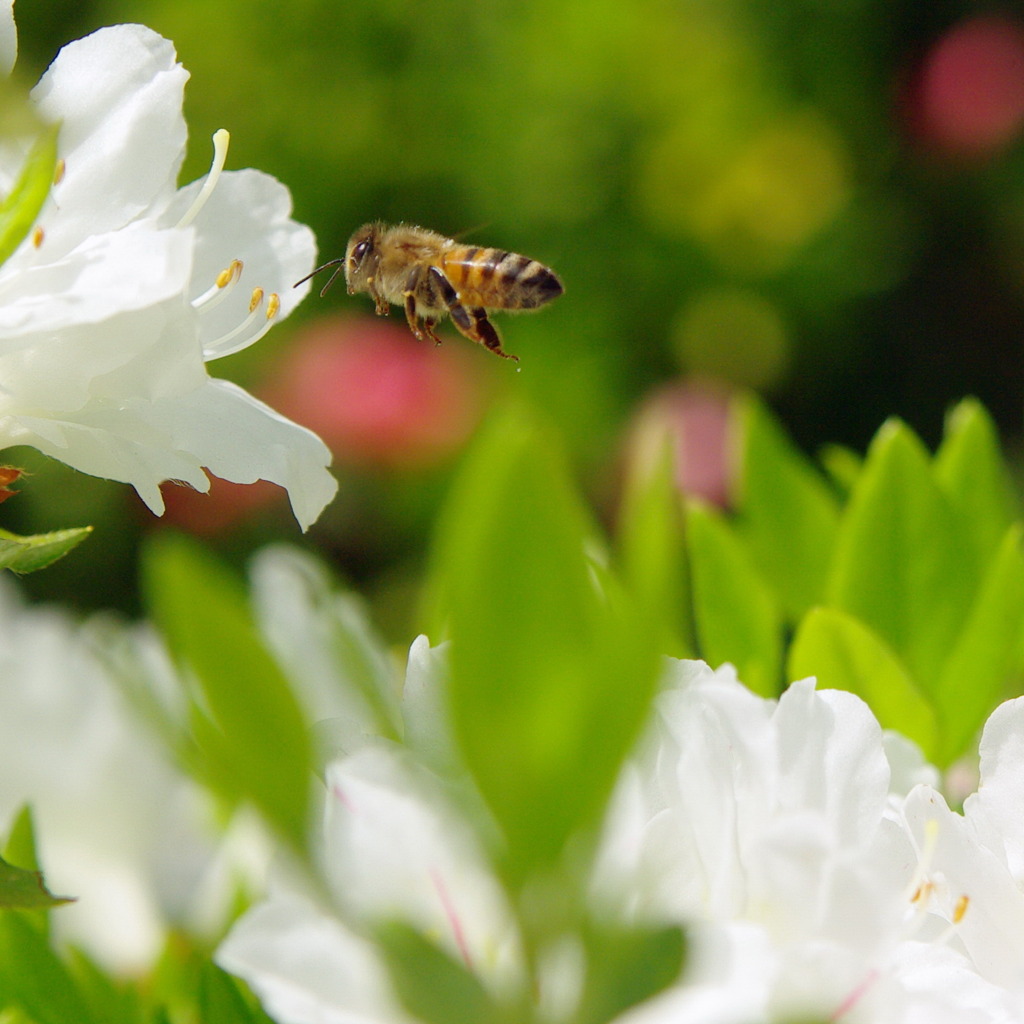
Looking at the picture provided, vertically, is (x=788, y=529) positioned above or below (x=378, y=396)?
above

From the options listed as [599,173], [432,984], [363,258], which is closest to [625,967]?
[432,984]

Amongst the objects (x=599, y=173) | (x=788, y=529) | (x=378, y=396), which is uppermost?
(x=788, y=529)

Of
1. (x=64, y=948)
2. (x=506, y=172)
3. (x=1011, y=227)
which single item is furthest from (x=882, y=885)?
(x=1011, y=227)

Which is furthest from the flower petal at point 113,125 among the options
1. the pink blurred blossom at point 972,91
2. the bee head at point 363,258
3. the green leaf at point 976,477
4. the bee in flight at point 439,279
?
the pink blurred blossom at point 972,91

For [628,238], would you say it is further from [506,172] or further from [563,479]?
[563,479]

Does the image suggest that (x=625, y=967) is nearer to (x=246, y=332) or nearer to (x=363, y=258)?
(x=246, y=332)

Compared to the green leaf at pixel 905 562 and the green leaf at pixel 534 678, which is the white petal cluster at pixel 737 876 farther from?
the green leaf at pixel 905 562
